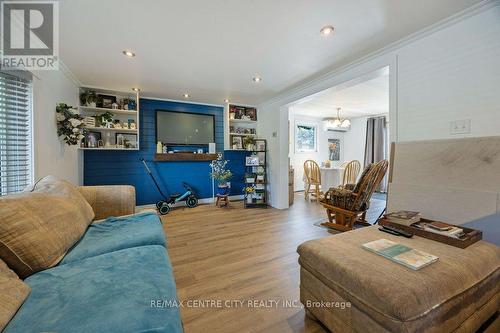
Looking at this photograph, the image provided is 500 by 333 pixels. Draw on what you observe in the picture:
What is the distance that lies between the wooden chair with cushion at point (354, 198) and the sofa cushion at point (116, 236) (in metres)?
2.46

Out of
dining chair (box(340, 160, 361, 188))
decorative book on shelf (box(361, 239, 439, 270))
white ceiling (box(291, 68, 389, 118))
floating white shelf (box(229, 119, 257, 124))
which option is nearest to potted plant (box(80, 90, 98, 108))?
floating white shelf (box(229, 119, 257, 124))

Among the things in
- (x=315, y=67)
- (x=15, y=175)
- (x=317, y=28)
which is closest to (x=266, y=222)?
(x=315, y=67)

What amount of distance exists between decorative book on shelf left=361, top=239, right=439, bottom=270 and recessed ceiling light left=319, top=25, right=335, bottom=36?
1882 millimetres

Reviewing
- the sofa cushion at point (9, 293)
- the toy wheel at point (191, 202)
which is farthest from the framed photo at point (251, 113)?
the sofa cushion at point (9, 293)

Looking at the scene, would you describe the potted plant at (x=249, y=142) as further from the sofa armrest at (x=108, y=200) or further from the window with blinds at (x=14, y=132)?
the window with blinds at (x=14, y=132)

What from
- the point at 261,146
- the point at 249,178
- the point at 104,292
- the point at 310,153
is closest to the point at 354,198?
the point at 249,178

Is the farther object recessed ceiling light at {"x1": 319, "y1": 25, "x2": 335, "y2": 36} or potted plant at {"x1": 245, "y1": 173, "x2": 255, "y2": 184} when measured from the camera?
potted plant at {"x1": 245, "y1": 173, "x2": 255, "y2": 184}

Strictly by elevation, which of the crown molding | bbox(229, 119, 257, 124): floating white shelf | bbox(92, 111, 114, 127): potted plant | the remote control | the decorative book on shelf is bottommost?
the decorative book on shelf

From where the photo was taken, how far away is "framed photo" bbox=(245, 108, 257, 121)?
16.3 ft

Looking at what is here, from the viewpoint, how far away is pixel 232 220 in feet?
11.7

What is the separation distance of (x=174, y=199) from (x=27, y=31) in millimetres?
3054

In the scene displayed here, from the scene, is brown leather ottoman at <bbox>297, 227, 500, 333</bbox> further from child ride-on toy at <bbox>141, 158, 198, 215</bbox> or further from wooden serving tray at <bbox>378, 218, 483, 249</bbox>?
child ride-on toy at <bbox>141, 158, 198, 215</bbox>

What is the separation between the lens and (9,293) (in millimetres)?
782

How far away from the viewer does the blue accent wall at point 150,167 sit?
385cm
